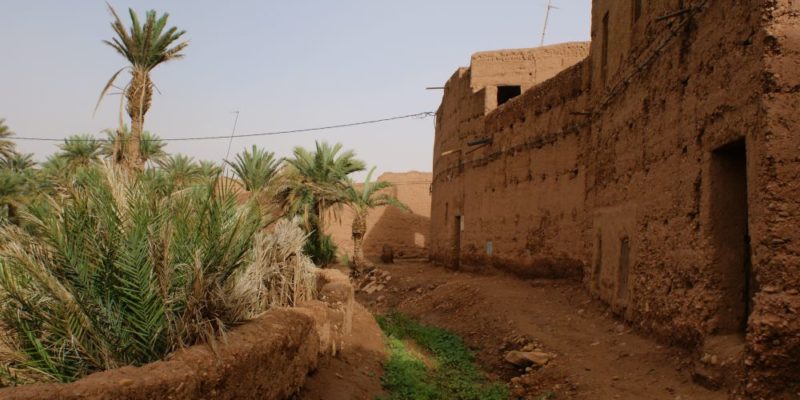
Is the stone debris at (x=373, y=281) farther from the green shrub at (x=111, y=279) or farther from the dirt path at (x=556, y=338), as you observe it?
the green shrub at (x=111, y=279)

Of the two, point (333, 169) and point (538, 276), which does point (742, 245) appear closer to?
point (538, 276)

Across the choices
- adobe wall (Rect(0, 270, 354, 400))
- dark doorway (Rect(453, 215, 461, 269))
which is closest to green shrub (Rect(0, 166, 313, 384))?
adobe wall (Rect(0, 270, 354, 400))

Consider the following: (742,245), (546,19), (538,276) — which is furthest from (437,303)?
(546,19)

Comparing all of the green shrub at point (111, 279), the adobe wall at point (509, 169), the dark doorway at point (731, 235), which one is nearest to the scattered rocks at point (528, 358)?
the dark doorway at point (731, 235)

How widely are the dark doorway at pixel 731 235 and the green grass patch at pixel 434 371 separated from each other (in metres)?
2.81

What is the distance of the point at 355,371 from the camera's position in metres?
7.72

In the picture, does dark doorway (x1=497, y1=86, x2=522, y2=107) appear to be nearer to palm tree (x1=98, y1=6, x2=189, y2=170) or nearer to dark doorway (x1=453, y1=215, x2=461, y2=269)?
dark doorway (x1=453, y1=215, x2=461, y2=269)

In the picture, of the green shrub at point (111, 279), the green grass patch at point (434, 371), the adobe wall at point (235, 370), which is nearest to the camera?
the adobe wall at point (235, 370)

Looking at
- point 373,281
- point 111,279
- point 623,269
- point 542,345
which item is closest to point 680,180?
point 623,269

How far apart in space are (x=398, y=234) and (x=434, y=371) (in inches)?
775

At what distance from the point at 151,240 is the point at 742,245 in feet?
17.4

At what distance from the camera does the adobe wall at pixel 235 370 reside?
11.4ft

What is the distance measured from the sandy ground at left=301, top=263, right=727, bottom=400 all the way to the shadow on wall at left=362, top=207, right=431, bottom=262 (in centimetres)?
1311

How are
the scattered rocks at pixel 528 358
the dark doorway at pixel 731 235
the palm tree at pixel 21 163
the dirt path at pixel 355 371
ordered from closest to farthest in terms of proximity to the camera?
1. the dark doorway at pixel 731 235
2. the dirt path at pixel 355 371
3. the scattered rocks at pixel 528 358
4. the palm tree at pixel 21 163
